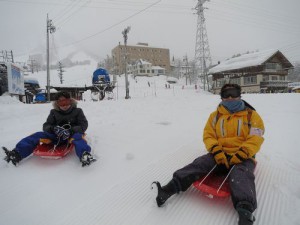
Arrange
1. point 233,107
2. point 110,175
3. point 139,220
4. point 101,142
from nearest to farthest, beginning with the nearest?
point 139,220 < point 233,107 < point 110,175 < point 101,142

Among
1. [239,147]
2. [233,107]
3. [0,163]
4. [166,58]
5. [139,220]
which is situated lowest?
[139,220]

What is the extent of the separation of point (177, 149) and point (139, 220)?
2.13 metres

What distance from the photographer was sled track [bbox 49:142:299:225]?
2.18 meters

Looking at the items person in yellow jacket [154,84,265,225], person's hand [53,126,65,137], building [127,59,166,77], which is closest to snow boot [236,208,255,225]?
person in yellow jacket [154,84,265,225]

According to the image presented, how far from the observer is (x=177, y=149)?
4.20 meters

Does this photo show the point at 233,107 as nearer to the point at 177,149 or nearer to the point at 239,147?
the point at 239,147

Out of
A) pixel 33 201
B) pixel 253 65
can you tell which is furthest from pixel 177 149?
pixel 253 65

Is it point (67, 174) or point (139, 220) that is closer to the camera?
point (139, 220)

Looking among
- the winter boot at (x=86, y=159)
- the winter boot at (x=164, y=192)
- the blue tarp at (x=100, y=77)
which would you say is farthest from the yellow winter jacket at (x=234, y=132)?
the blue tarp at (x=100, y=77)

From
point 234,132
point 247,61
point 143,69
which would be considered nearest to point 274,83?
point 247,61

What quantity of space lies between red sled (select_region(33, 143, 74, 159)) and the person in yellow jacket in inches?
79.7

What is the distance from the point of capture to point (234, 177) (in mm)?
Answer: 2271

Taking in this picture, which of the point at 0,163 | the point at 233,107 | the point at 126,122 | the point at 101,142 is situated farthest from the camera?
the point at 126,122

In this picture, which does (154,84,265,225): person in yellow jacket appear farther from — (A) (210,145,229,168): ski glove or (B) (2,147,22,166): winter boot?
(B) (2,147,22,166): winter boot
